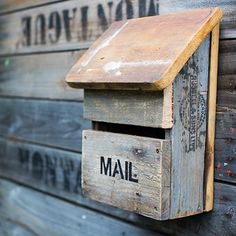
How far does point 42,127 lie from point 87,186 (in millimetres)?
712

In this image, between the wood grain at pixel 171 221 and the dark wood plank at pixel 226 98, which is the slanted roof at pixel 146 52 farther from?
the wood grain at pixel 171 221

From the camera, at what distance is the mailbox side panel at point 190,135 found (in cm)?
127

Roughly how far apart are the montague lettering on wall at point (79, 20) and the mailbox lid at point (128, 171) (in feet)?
1.49

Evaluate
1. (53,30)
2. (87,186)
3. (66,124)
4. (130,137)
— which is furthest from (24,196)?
(130,137)

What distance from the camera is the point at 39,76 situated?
2105 millimetres

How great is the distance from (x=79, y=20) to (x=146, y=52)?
2.15 ft

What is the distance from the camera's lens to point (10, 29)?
2.29 metres

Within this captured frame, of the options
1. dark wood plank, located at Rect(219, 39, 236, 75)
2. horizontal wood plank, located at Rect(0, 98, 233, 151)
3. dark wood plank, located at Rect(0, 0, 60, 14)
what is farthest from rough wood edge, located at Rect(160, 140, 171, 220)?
dark wood plank, located at Rect(0, 0, 60, 14)

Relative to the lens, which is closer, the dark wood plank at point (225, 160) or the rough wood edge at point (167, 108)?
the rough wood edge at point (167, 108)

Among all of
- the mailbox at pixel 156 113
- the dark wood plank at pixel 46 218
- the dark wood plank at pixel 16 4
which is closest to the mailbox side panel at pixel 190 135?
the mailbox at pixel 156 113

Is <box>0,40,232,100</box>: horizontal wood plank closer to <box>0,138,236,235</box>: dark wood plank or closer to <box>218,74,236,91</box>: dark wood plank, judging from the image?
<box>0,138,236,235</box>: dark wood plank

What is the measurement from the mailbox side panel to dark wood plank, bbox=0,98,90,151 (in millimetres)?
607

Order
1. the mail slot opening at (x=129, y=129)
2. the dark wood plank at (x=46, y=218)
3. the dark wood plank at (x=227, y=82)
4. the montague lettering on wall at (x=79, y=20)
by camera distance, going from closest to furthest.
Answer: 1. the dark wood plank at (x=227, y=82)
2. the mail slot opening at (x=129, y=129)
3. the montague lettering on wall at (x=79, y=20)
4. the dark wood plank at (x=46, y=218)

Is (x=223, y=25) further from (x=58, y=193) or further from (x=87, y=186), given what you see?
(x=58, y=193)
